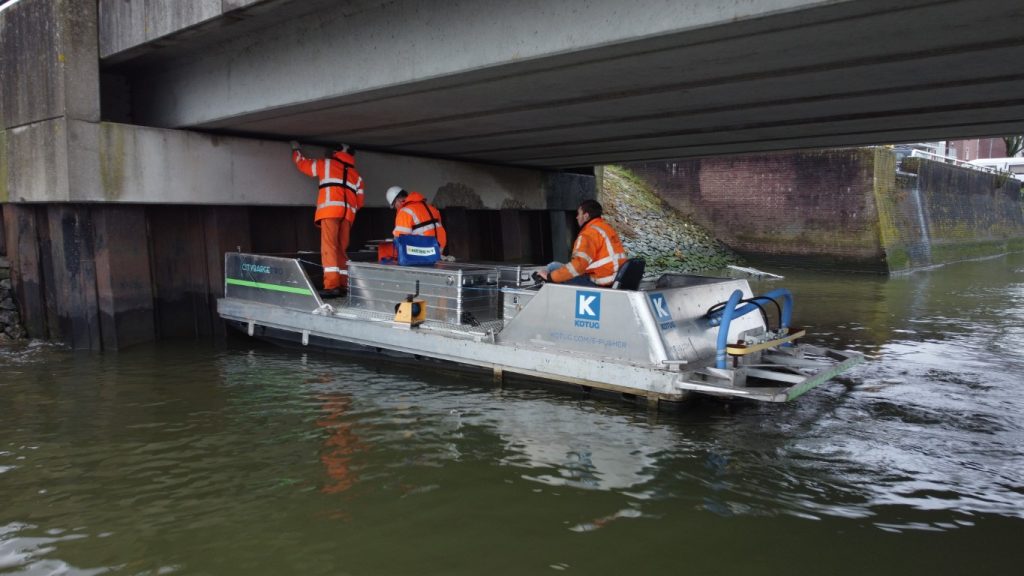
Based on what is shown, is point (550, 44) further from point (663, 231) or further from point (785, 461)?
point (663, 231)

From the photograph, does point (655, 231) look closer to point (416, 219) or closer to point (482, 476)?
point (416, 219)

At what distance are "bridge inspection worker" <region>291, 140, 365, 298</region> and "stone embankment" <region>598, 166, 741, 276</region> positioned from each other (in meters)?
12.7

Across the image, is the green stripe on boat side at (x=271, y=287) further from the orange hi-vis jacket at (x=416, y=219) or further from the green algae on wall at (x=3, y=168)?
the green algae on wall at (x=3, y=168)

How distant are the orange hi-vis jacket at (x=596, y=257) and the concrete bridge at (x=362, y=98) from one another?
5.41 feet

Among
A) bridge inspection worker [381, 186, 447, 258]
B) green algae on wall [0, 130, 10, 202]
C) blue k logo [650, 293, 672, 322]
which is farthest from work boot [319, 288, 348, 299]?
blue k logo [650, 293, 672, 322]

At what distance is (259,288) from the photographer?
10.3m

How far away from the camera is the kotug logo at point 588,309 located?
23.7 feet

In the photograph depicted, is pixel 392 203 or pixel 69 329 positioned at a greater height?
pixel 392 203

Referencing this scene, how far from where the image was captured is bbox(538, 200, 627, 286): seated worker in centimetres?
795

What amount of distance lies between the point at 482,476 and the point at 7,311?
8.82m

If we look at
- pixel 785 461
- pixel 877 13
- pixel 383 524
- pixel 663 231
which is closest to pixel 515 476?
pixel 383 524

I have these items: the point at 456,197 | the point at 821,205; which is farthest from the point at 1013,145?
the point at 456,197

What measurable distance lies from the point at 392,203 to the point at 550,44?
4074mm

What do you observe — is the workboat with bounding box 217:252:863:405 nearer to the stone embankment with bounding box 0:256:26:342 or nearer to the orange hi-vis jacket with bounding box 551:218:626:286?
the orange hi-vis jacket with bounding box 551:218:626:286
